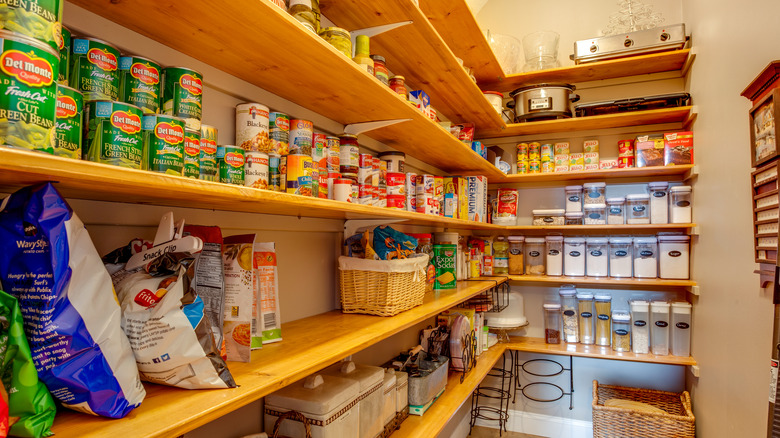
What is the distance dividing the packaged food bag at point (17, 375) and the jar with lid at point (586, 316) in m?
3.15

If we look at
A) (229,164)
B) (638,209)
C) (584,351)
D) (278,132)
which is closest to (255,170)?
(229,164)

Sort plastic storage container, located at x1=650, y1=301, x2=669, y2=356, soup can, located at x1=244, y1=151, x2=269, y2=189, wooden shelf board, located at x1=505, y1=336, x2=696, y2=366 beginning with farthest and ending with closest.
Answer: plastic storage container, located at x1=650, y1=301, x2=669, y2=356, wooden shelf board, located at x1=505, y1=336, x2=696, y2=366, soup can, located at x1=244, y1=151, x2=269, y2=189

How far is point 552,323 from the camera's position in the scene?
3295mm

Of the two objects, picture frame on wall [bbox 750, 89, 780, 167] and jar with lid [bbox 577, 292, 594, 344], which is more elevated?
picture frame on wall [bbox 750, 89, 780, 167]

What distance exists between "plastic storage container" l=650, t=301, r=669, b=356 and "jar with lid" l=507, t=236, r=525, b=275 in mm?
910

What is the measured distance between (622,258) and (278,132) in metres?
2.76

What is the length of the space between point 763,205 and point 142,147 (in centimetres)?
199

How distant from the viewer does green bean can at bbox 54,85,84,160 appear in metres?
0.63

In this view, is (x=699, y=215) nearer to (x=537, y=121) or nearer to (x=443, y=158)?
(x=537, y=121)

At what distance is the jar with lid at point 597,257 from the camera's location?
10.4ft

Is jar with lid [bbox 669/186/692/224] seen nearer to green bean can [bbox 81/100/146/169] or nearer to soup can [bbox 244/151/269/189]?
soup can [bbox 244/151/269/189]

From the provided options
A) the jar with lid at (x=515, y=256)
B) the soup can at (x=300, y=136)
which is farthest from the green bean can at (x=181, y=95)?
the jar with lid at (x=515, y=256)

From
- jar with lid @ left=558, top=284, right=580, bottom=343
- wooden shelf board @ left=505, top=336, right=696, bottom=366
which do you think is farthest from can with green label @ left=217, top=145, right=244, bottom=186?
jar with lid @ left=558, top=284, right=580, bottom=343

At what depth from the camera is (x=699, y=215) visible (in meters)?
2.68
